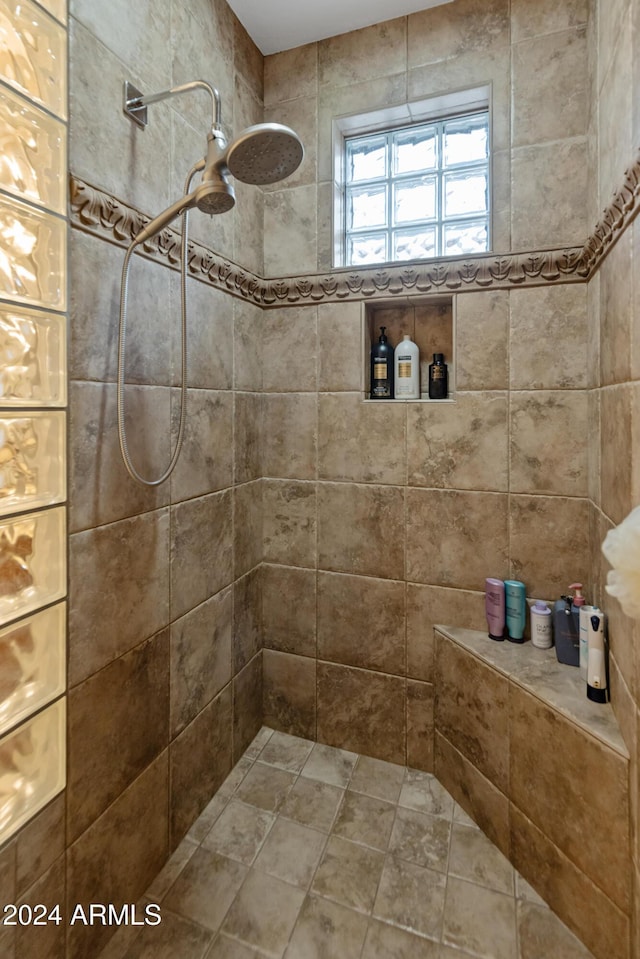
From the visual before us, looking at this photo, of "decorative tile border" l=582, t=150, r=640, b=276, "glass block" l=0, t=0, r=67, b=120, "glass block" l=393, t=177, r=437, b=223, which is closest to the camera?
"glass block" l=0, t=0, r=67, b=120

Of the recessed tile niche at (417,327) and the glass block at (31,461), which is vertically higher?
the recessed tile niche at (417,327)

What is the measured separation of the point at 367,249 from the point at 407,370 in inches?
21.2

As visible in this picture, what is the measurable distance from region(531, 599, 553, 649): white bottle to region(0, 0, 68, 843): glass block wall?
1303 millimetres

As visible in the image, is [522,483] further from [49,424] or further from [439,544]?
[49,424]

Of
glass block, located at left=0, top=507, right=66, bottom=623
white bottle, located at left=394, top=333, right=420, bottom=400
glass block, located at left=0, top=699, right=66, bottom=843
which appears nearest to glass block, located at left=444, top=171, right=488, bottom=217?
white bottle, located at left=394, top=333, right=420, bottom=400

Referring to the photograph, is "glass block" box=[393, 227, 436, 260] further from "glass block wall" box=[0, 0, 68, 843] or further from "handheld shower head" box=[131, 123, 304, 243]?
"glass block wall" box=[0, 0, 68, 843]

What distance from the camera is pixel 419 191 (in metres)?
1.71

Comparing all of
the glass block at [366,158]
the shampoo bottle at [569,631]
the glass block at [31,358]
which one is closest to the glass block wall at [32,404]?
the glass block at [31,358]

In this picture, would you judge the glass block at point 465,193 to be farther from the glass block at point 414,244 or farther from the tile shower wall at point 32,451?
the tile shower wall at point 32,451

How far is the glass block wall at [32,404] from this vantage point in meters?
0.85

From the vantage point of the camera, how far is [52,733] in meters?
0.94

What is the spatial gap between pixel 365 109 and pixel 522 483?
141 cm

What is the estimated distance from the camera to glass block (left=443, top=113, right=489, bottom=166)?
161 centimetres

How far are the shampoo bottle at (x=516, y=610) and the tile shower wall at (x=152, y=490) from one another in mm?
908
